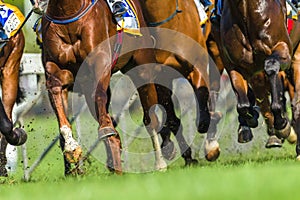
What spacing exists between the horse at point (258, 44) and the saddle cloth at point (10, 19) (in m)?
2.15

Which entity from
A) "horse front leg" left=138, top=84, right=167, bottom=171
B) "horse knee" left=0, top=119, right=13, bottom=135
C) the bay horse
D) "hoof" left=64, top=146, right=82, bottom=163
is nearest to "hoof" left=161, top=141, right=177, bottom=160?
"horse front leg" left=138, top=84, right=167, bottom=171

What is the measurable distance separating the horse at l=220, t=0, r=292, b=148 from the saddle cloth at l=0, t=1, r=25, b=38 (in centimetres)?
215

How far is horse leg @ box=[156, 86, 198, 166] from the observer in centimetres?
1016

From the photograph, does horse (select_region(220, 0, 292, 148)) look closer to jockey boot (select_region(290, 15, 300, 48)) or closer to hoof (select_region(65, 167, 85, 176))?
jockey boot (select_region(290, 15, 300, 48))

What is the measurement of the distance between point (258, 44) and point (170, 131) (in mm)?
1946

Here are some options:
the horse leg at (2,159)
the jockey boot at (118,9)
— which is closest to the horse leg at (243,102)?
the jockey boot at (118,9)

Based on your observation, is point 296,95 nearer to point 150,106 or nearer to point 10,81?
point 150,106

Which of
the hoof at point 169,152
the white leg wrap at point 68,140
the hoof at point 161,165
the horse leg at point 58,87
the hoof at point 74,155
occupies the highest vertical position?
the horse leg at point 58,87

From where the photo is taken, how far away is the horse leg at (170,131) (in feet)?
33.3

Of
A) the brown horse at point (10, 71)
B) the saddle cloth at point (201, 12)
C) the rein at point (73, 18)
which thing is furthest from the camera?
the saddle cloth at point (201, 12)

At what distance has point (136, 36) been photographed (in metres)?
9.58

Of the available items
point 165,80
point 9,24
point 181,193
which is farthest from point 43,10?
point 181,193

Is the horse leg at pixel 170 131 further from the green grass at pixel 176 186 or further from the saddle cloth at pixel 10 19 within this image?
the saddle cloth at pixel 10 19

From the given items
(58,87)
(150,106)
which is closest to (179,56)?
(150,106)
